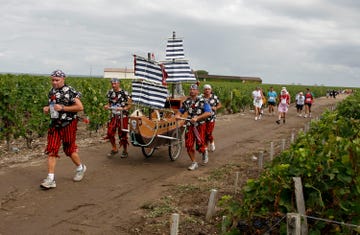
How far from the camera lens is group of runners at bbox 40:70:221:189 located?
8273 millimetres

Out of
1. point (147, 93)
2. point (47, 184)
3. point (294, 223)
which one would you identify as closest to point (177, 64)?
point (147, 93)

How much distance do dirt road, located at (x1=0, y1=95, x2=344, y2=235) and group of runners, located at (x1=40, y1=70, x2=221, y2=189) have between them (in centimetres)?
38

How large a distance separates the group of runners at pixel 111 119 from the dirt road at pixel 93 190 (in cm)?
38

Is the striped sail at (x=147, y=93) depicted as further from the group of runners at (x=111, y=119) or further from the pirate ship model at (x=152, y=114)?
the group of runners at (x=111, y=119)

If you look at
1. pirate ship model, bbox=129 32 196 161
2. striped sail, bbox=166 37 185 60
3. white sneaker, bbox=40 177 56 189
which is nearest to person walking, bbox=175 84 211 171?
pirate ship model, bbox=129 32 196 161

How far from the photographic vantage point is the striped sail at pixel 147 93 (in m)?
10.7

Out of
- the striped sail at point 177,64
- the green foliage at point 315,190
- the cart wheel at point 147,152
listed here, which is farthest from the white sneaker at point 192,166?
the green foliage at point 315,190

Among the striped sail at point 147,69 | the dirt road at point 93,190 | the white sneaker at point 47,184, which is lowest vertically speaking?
the dirt road at point 93,190

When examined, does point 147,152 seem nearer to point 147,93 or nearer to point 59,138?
point 147,93

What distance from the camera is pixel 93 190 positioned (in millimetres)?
8453

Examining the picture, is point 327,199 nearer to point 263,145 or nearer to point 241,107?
point 263,145

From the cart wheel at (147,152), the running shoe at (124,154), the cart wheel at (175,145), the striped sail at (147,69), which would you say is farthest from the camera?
the cart wheel at (147,152)

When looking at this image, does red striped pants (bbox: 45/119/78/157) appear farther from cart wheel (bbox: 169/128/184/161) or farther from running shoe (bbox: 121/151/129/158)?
cart wheel (bbox: 169/128/184/161)

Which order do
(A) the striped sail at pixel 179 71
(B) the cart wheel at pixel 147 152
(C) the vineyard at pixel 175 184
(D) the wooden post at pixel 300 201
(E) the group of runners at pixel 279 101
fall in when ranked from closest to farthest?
(D) the wooden post at pixel 300 201 < (C) the vineyard at pixel 175 184 < (B) the cart wheel at pixel 147 152 < (A) the striped sail at pixel 179 71 < (E) the group of runners at pixel 279 101
